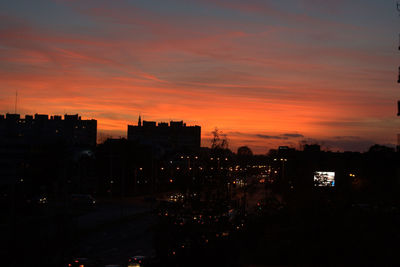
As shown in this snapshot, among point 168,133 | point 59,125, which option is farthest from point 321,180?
point 168,133

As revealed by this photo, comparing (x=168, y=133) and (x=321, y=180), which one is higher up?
(x=168, y=133)

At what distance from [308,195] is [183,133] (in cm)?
15594

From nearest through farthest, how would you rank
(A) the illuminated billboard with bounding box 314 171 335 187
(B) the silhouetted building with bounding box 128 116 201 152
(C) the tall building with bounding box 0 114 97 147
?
(A) the illuminated billboard with bounding box 314 171 335 187 → (C) the tall building with bounding box 0 114 97 147 → (B) the silhouetted building with bounding box 128 116 201 152

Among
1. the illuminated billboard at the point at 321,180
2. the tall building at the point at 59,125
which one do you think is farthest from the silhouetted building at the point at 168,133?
the illuminated billboard at the point at 321,180

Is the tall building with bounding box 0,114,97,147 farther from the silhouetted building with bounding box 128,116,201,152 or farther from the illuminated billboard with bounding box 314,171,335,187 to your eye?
the illuminated billboard with bounding box 314,171,335,187

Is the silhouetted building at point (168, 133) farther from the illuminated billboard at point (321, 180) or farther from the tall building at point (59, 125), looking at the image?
the illuminated billboard at point (321, 180)

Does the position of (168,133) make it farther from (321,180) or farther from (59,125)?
(321,180)

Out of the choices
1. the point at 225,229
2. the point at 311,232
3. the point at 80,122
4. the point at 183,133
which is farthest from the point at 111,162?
the point at 183,133

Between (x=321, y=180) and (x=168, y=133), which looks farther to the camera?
(x=168, y=133)

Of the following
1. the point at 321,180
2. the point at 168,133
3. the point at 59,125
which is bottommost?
the point at 321,180

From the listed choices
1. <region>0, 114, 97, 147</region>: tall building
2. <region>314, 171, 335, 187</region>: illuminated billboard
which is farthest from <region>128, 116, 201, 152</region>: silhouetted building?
<region>314, 171, 335, 187</region>: illuminated billboard

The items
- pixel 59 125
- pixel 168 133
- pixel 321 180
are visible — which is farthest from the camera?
pixel 168 133

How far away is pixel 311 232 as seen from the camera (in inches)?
604

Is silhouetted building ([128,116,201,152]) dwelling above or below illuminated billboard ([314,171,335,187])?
above
